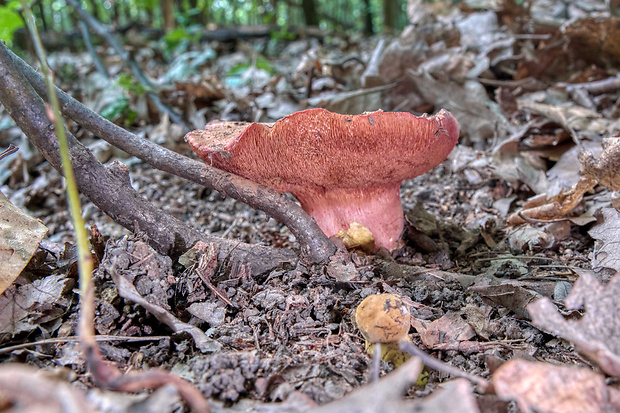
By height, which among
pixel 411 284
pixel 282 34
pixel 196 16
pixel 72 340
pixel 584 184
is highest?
pixel 196 16

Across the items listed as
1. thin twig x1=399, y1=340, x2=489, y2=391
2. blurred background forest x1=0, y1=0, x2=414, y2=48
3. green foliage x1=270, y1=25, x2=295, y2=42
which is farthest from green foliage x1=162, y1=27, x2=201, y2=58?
thin twig x1=399, y1=340, x2=489, y2=391

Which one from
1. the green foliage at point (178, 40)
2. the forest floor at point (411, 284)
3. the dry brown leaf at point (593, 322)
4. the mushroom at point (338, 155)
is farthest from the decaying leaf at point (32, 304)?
the green foliage at point (178, 40)

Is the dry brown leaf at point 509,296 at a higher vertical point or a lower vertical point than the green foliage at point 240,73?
lower

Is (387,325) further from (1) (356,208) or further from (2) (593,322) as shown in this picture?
(1) (356,208)

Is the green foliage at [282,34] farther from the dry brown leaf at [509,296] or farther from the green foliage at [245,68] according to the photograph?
the dry brown leaf at [509,296]

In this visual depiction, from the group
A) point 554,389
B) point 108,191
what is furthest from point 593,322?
point 108,191

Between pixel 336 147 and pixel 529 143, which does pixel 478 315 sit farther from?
pixel 529 143

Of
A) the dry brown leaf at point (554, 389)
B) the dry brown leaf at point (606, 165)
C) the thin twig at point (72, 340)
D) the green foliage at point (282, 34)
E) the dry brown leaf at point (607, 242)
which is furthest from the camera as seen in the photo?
the green foliage at point (282, 34)
